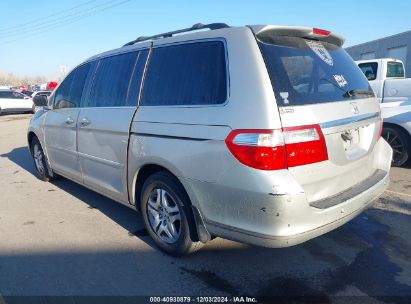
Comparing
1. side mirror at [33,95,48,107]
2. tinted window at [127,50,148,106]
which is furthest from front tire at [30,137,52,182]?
tinted window at [127,50,148,106]

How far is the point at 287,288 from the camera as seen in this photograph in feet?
8.96

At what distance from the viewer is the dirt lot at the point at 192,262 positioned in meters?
2.76

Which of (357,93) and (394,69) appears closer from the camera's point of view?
(357,93)

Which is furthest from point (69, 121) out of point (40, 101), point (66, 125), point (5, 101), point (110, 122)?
point (5, 101)

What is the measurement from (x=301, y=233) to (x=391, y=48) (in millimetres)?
26101

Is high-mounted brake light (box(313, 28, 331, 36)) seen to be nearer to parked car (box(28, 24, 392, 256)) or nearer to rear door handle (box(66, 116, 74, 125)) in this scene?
parked car (box(28, 24, 392, 256))

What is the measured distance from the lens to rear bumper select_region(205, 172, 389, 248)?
2.42 meters

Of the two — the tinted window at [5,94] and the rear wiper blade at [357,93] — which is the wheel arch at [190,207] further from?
the tinted window at [5,94]

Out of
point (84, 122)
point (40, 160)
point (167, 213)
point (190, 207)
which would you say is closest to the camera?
point (190, 207)

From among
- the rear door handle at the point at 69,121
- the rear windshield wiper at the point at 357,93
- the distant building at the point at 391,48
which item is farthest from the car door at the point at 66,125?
the distant building at the point at 391,48

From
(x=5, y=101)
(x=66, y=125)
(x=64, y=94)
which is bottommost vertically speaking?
(x=5, y=101)

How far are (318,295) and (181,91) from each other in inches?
75.3

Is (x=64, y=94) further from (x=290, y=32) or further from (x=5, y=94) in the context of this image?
(x=5, y=94)

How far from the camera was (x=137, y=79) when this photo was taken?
3.49 meters
